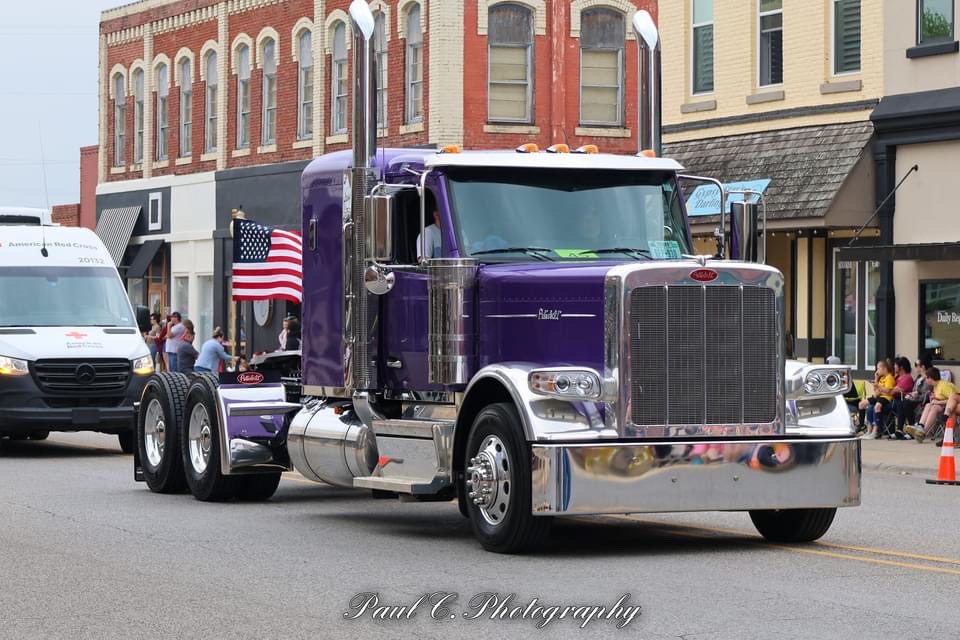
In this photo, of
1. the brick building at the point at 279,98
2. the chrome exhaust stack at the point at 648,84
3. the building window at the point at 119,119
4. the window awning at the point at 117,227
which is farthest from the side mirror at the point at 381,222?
the building window at the point at 119,119

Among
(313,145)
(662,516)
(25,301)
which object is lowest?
(662,516)

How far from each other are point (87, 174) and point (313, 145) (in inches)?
612

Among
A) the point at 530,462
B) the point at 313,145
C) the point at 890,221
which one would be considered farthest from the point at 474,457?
the point at 313,145

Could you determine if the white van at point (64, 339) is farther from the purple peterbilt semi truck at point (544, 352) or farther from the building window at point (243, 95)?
the building window at point (243, 95)

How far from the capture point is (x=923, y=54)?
86.8 feet

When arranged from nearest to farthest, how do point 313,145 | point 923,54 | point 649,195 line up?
point 649,195 → point 923,54 → point 313,145

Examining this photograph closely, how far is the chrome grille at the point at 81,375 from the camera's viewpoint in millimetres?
22344

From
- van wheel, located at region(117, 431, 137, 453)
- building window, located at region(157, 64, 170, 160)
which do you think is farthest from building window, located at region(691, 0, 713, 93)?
building window, located at region(157, 64, 170, 160)

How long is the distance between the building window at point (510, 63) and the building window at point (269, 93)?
732 cm

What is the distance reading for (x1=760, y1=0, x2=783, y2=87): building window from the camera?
96.7 feet

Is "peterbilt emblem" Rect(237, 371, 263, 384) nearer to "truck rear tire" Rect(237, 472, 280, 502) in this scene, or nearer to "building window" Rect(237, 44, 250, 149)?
"truck rear tire" Rect(237, 472, 280, 502)

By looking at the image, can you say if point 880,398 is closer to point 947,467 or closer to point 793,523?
point 947,467

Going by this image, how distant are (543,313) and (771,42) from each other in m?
18.1

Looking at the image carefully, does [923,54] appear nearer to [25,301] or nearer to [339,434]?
[25,301]
